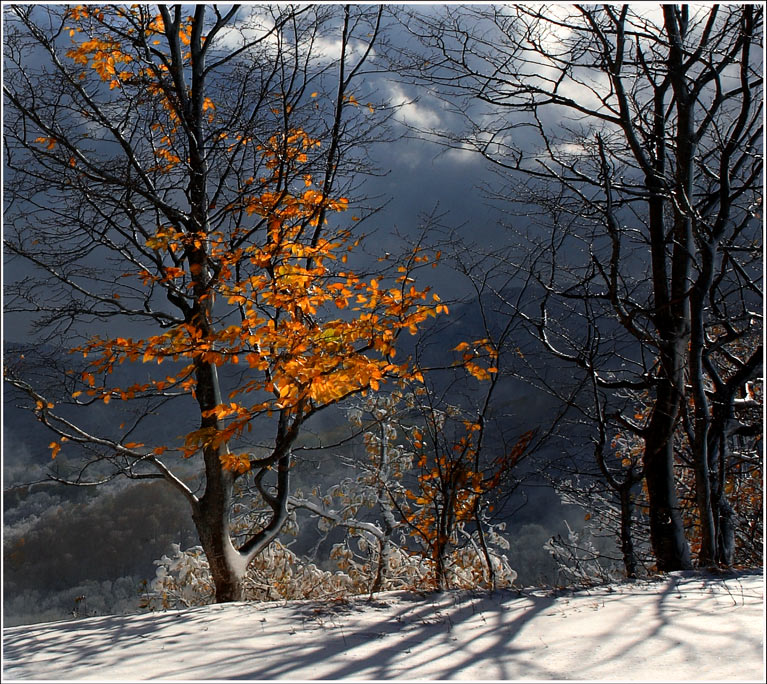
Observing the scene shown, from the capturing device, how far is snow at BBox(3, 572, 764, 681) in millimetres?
2539

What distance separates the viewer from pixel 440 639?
2969mm

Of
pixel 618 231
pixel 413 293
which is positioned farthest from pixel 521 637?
pixel 618 231

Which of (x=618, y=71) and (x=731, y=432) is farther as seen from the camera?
(x=731, y=432)

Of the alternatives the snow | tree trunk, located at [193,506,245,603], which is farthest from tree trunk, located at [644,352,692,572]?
tree trunk, located at [193,506,245,603]

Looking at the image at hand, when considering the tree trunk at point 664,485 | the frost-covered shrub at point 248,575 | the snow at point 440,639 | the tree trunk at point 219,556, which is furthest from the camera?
the frost-covered shrub at point 248,575

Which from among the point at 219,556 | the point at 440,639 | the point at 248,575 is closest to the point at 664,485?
the point at 440,639

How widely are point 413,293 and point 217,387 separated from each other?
2.25 metres

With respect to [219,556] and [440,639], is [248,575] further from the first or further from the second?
[440,639]

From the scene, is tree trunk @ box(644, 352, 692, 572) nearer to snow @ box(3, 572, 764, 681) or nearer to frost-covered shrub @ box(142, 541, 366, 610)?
snow @ box(3, 572, 764, 681)

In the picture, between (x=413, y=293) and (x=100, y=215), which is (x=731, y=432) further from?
(x=100, y=215)

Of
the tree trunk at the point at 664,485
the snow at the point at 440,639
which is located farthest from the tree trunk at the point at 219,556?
the tree trunk at the point at 664,485

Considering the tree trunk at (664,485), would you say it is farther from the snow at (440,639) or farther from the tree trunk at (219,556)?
the tree trunk at (219,556)

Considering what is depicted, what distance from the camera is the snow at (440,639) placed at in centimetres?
254

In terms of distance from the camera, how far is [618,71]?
4805 mm
